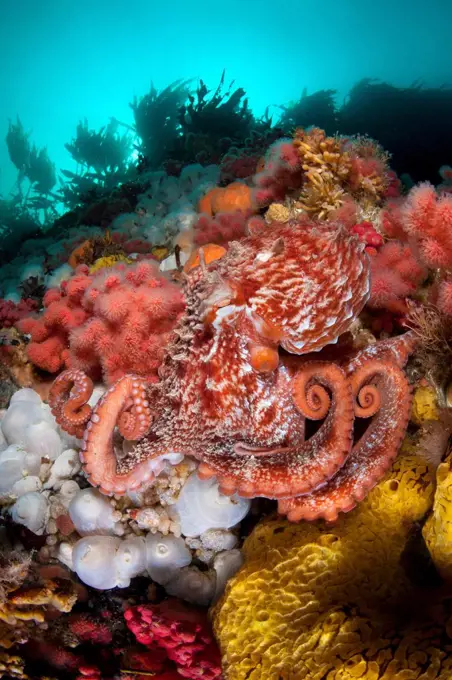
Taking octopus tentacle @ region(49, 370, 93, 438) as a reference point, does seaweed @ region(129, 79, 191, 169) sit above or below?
above

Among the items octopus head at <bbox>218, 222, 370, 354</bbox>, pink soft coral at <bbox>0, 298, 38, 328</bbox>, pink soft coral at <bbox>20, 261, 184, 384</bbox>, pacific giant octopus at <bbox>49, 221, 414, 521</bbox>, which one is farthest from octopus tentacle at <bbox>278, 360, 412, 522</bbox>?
pink soft coral at <bbox>0, 298, 38, 328</bbox>

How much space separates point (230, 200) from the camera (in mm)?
5520

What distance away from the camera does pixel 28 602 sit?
282 centimetres

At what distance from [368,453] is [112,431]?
4.81 feet

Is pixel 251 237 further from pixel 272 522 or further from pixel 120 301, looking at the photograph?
pixel 272 522

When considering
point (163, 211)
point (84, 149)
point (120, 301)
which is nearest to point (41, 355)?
point (120, 301)

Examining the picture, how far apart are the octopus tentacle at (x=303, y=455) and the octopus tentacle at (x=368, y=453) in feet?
0.68

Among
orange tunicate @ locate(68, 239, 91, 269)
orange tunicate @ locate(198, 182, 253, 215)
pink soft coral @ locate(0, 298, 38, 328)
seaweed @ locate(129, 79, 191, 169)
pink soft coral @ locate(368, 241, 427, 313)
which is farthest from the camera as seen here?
seaweed @ locate(129, 79, 191, 169)

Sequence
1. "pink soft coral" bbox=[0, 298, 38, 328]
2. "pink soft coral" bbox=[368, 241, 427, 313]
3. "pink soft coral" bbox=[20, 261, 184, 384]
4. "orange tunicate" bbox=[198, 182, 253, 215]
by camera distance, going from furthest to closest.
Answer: "orange tunicate" bbox=[198, 182, 253, 215], "pink soft coral" bbox=[0, 298, 38, 328], "pink soft coral" bbox=[20, 261, 184, 384], "pink soft coral" bbox=[368, 241, 427, 313]

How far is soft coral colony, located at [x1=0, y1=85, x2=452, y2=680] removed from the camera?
2252 millimetres

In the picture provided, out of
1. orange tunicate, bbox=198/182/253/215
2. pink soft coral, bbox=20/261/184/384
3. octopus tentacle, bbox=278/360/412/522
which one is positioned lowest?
octopus tentacle, bbox=278/360/412/522

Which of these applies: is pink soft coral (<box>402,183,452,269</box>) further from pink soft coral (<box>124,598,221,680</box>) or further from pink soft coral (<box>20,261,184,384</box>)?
pink soft coral (<box>124,598,221,680</box>)

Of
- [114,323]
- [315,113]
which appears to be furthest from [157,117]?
[114,323]

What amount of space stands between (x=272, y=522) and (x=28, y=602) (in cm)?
164
